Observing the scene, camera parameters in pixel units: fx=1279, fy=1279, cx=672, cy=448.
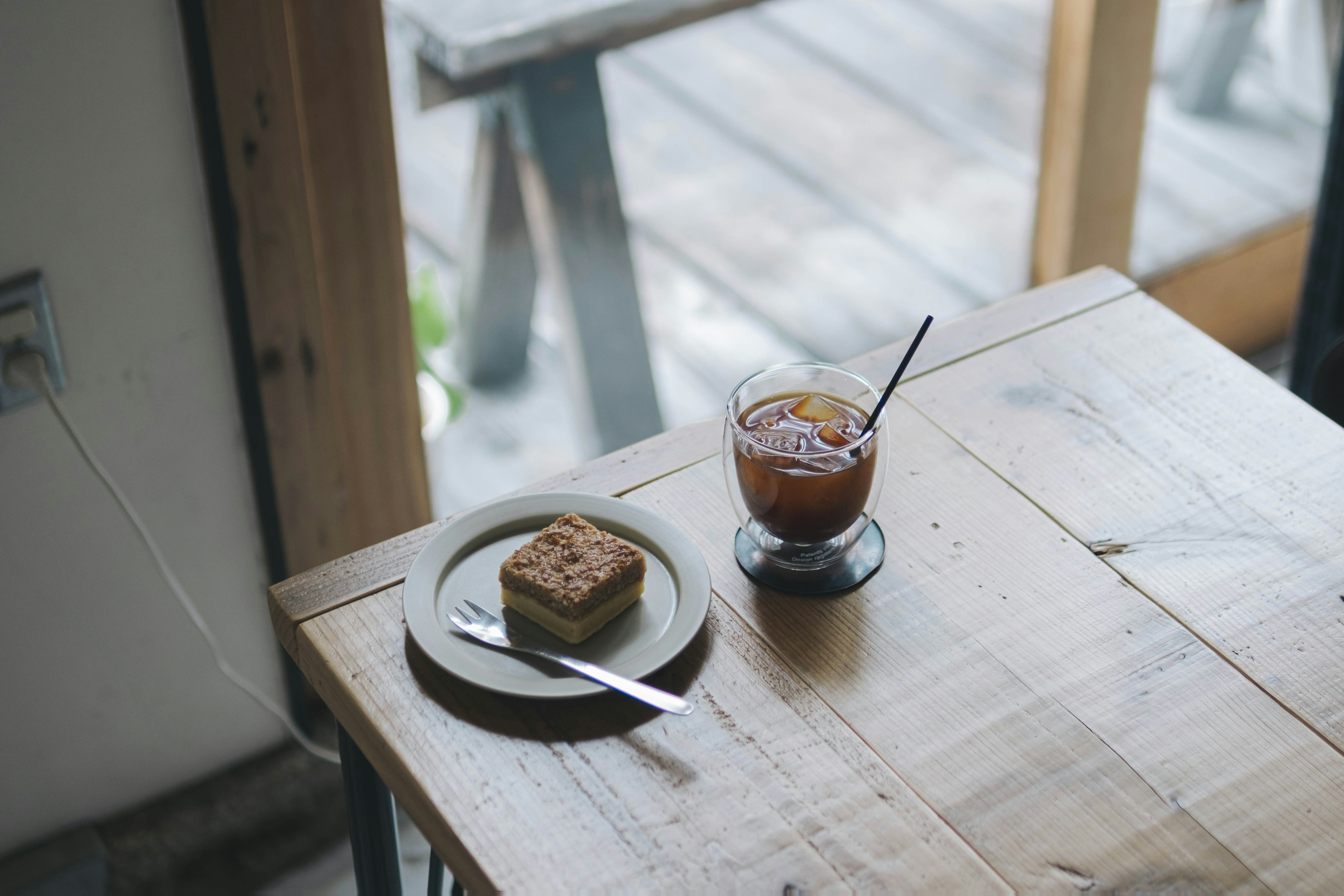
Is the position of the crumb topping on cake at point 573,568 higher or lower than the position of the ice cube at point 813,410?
lower

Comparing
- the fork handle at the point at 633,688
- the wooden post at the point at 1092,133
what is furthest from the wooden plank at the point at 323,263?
the wooden post at the point at 1092,133

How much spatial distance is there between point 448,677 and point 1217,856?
0.49m

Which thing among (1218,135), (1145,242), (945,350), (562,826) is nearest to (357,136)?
(945,350)

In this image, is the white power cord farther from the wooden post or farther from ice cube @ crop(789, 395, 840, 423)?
the wooden post

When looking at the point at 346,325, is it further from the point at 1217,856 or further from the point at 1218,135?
the point at 1218,135

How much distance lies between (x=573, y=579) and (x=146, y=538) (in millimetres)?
771

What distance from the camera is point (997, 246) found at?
7.35ft

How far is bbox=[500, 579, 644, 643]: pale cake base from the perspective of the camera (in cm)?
87

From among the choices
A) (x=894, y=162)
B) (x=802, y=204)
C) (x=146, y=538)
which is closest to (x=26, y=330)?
(x=146, y=538)

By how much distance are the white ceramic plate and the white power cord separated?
38cm

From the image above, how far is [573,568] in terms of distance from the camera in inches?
34.4

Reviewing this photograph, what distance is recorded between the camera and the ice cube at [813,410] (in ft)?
3.13

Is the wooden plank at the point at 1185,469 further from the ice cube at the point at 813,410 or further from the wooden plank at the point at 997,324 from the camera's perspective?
the ice cube at the point at 813,410

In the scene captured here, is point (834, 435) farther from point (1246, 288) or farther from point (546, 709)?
point (1246, 288)
